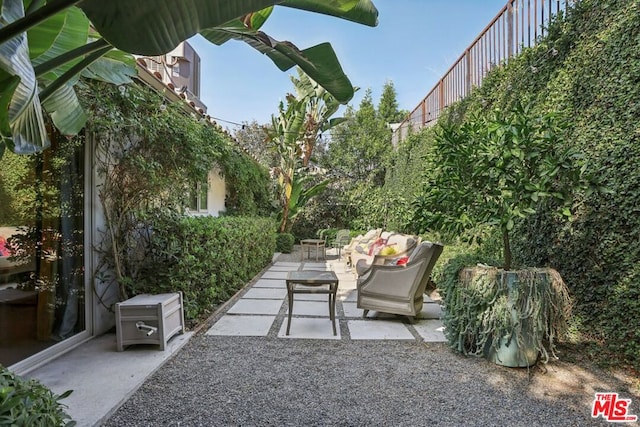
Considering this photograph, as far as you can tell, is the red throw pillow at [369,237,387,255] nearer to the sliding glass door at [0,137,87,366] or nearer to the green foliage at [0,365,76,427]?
the sliding glass door at [0,137,87,366]

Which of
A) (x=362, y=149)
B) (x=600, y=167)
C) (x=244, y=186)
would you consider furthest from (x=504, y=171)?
(x=362, y=149)

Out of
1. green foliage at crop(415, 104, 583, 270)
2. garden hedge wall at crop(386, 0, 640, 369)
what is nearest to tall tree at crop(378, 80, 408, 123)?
garden hedge wall at crop(386, 0, 640, 369)

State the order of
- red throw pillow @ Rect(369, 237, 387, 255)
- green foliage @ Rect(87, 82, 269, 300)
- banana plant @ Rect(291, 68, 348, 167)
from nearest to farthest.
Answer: green foliage @ Rect(87, 82, 269, 300), red throw pillow @ Rect(369, 237, 387, 255), banana plant @ Rect(291, 68, 348, 167)

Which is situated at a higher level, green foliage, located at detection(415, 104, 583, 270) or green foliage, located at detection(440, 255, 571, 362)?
green foliage, located at detection(415, 104, 583, 270)

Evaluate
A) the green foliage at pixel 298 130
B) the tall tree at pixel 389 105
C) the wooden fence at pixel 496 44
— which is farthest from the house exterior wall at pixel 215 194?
the tall tree at pixel 389 105

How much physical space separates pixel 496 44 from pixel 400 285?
471 centimetres

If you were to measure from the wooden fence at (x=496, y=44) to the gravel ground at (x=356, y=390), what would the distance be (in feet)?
14.5

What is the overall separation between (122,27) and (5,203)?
9.74ft

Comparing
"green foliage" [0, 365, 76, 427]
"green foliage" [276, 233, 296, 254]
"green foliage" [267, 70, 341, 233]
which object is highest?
"green foliage" [267, 70, 341, 233]

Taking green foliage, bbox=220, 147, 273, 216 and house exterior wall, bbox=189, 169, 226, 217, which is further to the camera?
house exterior wall, bbox=189, 169, 226, 217

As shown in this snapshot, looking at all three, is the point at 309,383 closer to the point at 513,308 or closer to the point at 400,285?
the point at 513,308

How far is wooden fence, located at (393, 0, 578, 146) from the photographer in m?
5.03

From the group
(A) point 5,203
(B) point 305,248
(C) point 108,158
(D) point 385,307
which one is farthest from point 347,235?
(A) point 5,203

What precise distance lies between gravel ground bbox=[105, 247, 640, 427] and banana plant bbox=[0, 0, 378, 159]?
2.22 meters
